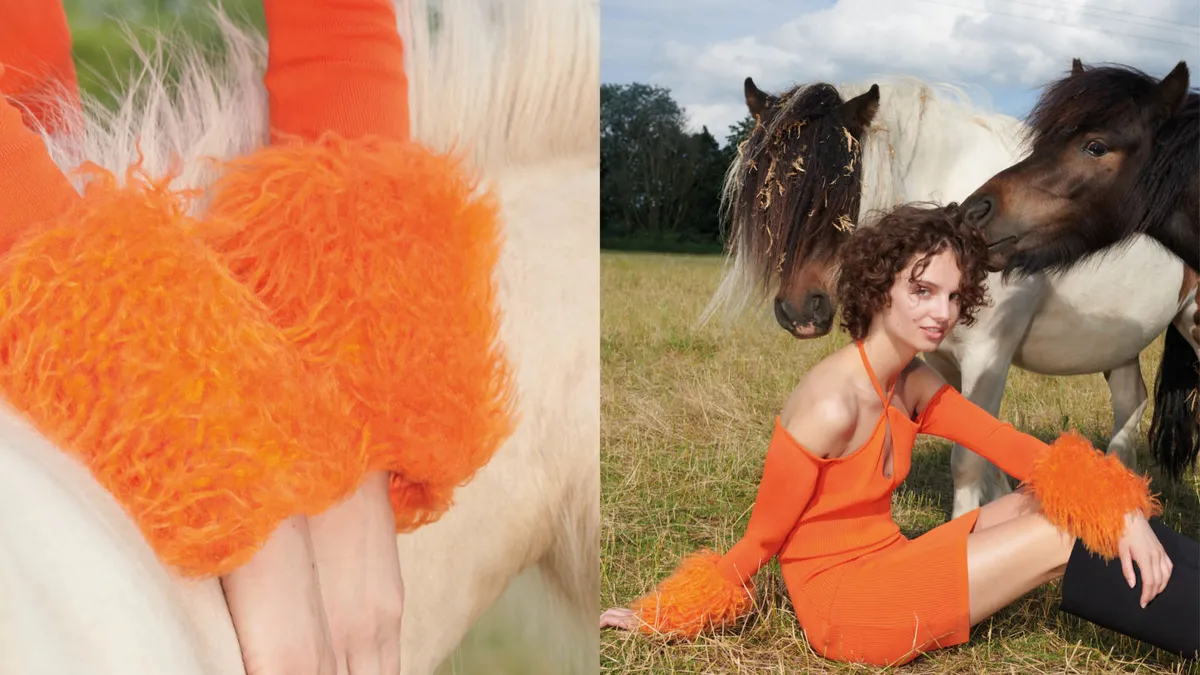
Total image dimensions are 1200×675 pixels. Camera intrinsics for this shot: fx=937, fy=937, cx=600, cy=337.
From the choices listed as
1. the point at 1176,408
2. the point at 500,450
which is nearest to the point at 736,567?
the point at 500,450

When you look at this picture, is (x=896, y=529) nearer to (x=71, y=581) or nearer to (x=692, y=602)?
(x=692, y=602)

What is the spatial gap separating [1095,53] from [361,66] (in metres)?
0.92

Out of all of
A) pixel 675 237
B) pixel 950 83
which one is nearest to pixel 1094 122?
pixel 950 83

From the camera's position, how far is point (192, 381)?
24.7 inches

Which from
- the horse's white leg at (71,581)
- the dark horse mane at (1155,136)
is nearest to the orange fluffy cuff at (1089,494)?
the dark horse mane at (1155,136)

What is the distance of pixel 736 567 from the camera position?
46.7 inches

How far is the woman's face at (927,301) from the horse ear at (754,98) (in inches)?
10.8

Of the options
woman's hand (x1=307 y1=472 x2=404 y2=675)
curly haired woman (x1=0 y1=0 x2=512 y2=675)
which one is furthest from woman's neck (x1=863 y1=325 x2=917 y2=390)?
woman's hand (x1=307 y1=472 x2=404 y2=675)

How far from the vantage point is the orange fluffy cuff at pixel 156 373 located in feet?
1.96

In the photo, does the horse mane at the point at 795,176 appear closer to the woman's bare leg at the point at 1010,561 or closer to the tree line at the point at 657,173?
the tree line at the point at 657,173

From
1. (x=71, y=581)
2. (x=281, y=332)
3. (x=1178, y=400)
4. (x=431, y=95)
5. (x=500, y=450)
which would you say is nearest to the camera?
(x=71, y=581)

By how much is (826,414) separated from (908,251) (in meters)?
0.22

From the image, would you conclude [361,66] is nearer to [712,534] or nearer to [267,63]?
[267,63]

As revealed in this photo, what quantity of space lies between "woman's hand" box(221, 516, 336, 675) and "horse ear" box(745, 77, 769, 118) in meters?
0.78
